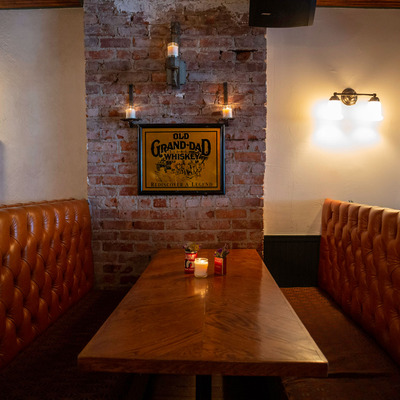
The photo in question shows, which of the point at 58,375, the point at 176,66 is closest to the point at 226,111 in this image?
the point at 176,66

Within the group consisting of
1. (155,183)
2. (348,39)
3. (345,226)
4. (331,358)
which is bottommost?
(331,358)

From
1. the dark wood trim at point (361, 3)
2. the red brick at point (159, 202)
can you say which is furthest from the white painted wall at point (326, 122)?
the red brick at point (159, 202)

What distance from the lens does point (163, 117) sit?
2268mm

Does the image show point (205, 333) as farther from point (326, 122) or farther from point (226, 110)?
point (326, 122)

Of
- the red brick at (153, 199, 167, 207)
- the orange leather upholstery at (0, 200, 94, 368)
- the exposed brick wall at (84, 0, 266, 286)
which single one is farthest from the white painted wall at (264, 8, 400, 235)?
the orange leather upholstery at (0, 200, 94, 368)

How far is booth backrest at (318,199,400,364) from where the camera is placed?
4.74 ft

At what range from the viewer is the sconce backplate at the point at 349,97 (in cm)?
252

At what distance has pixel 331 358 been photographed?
141cm

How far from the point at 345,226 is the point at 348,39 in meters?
1.60

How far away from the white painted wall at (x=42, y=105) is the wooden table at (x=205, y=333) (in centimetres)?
154

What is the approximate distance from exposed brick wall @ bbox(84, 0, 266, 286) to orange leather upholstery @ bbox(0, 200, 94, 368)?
33cm

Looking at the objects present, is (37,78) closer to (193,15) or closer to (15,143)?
(15,143)

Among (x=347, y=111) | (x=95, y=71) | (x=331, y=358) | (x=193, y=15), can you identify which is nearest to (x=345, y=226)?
(x=331, y=358)

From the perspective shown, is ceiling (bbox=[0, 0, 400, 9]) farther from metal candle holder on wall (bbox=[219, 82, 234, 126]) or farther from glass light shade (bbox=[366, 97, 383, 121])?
metal candle holder on wall (bbox=[219, 82, 234, 126])
